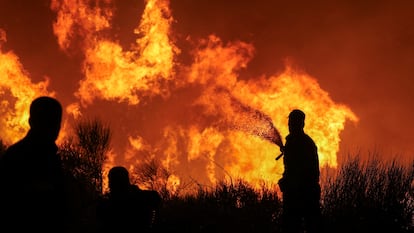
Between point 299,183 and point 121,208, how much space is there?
241 cm

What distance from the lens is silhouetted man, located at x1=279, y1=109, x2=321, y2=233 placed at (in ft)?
19.7

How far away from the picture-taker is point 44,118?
303 centimetres

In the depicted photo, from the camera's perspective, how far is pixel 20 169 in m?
2.79

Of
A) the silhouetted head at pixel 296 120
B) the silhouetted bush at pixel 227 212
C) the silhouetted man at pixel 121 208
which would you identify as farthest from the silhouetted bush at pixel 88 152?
the silhouetted man at pixel 121 208

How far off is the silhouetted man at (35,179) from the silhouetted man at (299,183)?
12.2 ft

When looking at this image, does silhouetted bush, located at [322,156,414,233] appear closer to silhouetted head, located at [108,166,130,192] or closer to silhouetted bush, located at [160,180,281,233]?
silhouetted bush, located at [160,180,281,233]

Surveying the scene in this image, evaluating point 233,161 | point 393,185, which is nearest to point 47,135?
point 393,185

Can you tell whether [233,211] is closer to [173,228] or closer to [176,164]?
[173,228]

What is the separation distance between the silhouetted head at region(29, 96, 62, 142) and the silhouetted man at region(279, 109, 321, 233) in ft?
12.5

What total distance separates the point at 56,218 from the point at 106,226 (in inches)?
79.9

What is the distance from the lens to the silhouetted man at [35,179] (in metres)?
2.74

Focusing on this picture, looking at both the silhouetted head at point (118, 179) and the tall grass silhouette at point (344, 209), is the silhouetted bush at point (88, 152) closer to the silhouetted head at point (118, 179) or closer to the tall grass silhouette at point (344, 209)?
the tall grass silhouette at point (344, 209)

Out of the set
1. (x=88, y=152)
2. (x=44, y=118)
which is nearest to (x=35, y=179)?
(x=44, y=118)

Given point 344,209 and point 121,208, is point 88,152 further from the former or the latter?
point 121,208
